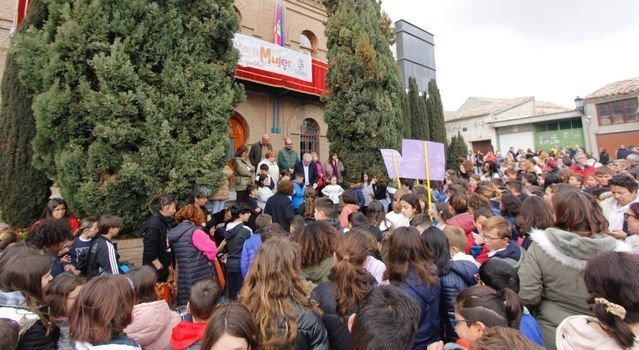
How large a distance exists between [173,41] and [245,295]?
5.55 metres

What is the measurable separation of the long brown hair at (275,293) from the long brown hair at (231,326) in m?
0.13

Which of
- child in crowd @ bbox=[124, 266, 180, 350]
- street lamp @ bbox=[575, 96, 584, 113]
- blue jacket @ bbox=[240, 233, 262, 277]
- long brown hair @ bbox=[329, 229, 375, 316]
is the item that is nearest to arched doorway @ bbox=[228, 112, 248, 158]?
blue jacket @ bbox=[240, 233, 262, 277]

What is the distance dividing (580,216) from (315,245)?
1.96 m

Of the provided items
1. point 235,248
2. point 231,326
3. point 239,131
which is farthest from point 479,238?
point 239,131

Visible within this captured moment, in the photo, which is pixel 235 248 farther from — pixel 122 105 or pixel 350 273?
pixel 122 105

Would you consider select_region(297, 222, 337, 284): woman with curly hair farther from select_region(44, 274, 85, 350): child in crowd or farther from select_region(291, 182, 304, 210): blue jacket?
select_region(291, 182, 304, 210): blue jacket

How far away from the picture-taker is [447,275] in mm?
2641

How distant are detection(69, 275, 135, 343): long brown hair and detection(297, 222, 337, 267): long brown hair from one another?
50.4 inches

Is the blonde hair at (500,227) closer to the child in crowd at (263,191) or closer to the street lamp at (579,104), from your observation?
the child in crowd at (263,191)

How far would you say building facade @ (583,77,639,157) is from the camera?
23047 millimetres

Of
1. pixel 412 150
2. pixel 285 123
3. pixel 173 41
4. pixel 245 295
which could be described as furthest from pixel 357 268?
pixel 285 123

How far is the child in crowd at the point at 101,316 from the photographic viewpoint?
1.78 meters

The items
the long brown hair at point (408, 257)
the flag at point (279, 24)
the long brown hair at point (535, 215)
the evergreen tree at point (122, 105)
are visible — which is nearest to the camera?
the long brown hair at point (408, 257)

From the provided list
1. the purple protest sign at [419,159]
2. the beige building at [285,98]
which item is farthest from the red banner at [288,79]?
the purple protest sign at [419,159]
